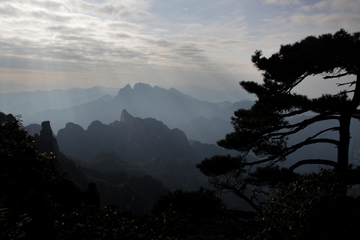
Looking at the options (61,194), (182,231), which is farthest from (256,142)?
(61,194)

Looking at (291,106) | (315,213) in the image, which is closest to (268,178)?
(291,106)

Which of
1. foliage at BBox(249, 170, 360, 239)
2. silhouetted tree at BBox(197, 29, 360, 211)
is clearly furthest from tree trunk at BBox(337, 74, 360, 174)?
foliage at BBox(249, 170, 360, 239)

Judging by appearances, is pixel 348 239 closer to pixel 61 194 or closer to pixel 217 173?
pixel 217 173

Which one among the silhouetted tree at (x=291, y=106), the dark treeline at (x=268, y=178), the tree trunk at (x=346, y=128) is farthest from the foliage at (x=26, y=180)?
the tree trunk at (x=346, y=128)

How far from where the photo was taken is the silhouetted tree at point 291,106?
7.84m

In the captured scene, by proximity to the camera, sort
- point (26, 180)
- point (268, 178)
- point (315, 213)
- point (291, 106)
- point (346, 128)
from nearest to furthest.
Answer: point (315, 213), point (26, 180), point (346, 128), point (291, 106), point (268, 178)

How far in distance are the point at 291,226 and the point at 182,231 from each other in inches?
302

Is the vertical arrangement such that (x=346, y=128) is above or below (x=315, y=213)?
above

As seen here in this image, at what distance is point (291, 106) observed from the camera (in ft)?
29.1

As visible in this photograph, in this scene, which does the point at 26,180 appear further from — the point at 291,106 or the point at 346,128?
the point at 346,128

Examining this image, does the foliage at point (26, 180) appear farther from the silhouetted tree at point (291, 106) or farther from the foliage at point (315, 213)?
the silhouetted tree at point (291, 106)

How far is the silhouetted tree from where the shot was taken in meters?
7.84

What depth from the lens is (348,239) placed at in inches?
147

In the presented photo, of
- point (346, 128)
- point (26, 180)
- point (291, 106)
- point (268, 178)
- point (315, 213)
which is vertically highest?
point (291, 106)
